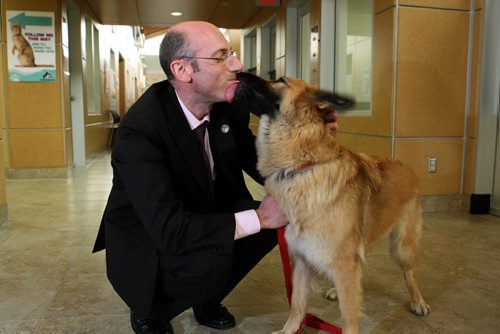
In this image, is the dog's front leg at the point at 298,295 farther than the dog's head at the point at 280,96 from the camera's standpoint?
Yes

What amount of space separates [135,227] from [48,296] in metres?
0.87

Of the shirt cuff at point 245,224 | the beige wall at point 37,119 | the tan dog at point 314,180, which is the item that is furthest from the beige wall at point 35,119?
the shirt cuff at point 245,224

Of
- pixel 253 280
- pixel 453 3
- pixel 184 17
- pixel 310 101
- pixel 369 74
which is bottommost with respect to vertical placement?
pixel 253 280

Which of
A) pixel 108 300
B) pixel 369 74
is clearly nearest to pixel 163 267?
pixel 108 300

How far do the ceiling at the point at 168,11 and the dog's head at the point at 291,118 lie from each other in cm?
618

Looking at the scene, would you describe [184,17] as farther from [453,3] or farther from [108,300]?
[108,300]

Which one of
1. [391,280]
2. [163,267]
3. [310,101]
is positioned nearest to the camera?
[310,101]

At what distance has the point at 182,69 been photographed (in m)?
1.84

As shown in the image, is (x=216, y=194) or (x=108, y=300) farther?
(x=108, y=300)

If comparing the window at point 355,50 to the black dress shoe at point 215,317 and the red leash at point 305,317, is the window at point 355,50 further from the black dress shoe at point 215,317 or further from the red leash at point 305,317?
the black dress shoe at point 215,317

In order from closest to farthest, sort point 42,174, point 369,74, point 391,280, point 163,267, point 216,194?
point 163,267 < point 216,194 < point 391,280 < point 369,74 < point 42,174

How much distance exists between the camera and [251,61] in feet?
32.5

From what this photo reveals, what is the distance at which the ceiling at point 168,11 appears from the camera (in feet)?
24.4

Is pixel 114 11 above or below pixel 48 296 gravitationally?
above
